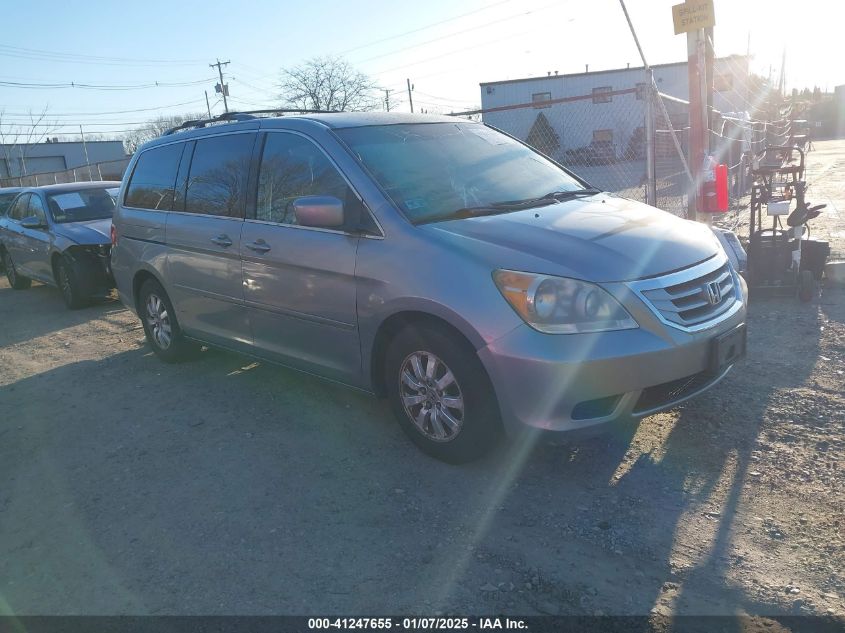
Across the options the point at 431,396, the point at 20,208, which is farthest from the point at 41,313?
the point at 431,396

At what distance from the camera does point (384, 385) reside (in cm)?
399

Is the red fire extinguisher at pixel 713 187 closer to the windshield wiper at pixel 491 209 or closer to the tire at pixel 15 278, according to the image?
the windshield wiper at pixel 491 209

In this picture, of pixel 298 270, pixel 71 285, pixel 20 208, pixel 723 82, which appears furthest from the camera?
pixel 723 82

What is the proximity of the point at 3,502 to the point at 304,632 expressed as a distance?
7.43 feet

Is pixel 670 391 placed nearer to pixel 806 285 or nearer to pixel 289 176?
pixel 289 176

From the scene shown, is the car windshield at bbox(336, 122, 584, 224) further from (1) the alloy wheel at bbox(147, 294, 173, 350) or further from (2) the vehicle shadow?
(2) the vehicle shadow

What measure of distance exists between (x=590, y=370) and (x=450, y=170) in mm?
1744

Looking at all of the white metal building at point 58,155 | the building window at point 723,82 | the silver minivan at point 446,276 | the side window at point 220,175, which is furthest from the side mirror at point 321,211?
the white metal building at point 58,155

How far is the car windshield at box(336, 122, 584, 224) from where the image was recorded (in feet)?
12.9

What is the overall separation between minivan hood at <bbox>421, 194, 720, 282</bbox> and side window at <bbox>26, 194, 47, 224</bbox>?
7.94 metres

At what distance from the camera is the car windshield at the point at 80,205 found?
949 centimetres

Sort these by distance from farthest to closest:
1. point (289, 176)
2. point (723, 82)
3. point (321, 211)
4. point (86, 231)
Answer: point (723, 82), point (86, 231), point (289, 176), point (321, 211)

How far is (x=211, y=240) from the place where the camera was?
16.1ft

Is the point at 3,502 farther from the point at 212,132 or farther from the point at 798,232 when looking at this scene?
the point at 798,232
